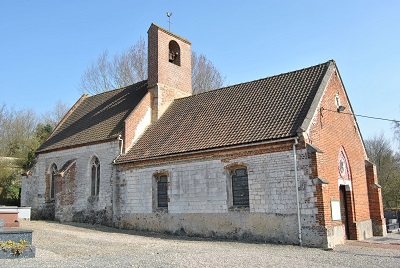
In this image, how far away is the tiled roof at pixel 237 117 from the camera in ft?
50.7

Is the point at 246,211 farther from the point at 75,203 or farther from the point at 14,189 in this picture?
the point at 14,189

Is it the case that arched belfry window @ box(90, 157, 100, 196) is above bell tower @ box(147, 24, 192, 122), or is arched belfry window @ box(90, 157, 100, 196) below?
below

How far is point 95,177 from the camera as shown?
845 inches

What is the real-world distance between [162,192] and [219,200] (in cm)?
361

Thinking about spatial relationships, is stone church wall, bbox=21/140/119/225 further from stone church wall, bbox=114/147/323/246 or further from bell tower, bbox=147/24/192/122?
bell tower, bbox=147/24/192/122

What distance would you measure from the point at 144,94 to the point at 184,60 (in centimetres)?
410

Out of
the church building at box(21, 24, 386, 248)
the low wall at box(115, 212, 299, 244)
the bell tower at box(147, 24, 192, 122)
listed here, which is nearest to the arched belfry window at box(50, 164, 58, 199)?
the church building at box(21, 24, 386, 248)

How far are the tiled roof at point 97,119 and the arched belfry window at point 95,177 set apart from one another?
131cm

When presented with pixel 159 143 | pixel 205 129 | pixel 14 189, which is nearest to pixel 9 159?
pixel 14 189

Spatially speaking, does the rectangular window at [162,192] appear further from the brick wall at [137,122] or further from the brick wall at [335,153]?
the brick wall at [335,153]

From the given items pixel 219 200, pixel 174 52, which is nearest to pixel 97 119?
pixel 174 52

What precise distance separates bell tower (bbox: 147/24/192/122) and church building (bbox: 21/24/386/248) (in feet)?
0.26

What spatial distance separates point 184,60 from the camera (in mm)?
25188

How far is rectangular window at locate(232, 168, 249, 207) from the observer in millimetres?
15336
